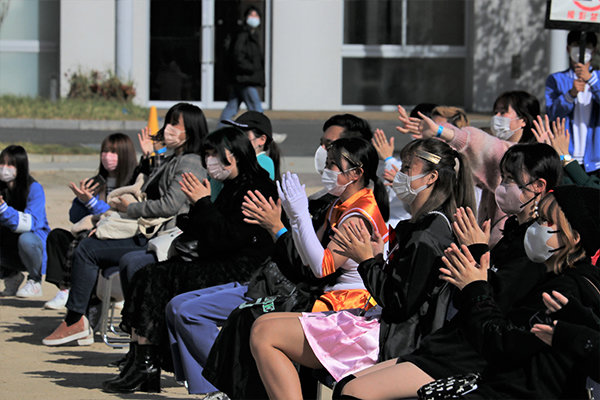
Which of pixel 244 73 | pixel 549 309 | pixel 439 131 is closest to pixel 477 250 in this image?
pixel 549 309

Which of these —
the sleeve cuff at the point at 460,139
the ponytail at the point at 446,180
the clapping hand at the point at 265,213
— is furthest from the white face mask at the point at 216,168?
the ponytail at the point at 446,180

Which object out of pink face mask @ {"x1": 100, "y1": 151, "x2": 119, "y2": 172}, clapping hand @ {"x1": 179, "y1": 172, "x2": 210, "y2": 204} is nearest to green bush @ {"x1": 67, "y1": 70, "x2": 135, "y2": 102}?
pink face mask @ {"x1": 100, "y1": 151, "x2": 119, "y2": 172}

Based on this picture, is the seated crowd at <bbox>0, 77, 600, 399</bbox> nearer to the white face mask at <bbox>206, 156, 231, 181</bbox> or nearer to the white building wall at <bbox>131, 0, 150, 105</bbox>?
the white face mask at <bbox>206, 156, 231, 181</bbox>

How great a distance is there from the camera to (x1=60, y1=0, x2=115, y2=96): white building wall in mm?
21156

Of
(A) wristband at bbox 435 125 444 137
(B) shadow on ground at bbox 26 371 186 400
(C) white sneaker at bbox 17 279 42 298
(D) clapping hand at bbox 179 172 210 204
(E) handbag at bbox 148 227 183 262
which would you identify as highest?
(A) wristband at bbox 435 125 444 137

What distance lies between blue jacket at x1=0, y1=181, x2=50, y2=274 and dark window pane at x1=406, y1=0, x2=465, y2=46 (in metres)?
14.5

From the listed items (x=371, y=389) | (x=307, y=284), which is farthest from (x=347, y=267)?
(x=371, y=389)

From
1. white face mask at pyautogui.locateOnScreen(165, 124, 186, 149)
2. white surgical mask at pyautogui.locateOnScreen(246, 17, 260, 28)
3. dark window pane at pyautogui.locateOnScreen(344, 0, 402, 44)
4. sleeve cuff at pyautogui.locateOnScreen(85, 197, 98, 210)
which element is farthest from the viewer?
dark window pane at pyautogui.locateOnScreen(344, 0, 402, 44)

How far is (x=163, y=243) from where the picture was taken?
6.44 m

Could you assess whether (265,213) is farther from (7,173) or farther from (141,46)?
(141,46)

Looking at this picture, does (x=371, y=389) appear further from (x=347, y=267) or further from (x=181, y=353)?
(x=181, y=353)

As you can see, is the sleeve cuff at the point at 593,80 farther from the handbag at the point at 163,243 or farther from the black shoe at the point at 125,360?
the black shoe at the point at 125,360

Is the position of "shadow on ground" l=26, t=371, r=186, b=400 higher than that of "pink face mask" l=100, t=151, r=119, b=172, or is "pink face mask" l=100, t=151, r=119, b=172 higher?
"pink face mask" l=100, t=151, r=119, b=172

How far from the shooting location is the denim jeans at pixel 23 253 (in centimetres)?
846
